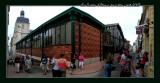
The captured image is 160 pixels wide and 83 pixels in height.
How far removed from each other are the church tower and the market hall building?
0.40 metres

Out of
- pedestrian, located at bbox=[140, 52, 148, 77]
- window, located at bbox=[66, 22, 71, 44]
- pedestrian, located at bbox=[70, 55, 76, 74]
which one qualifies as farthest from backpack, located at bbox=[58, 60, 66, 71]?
pedestrian, located at bbox=[140, 52, 148, 77]

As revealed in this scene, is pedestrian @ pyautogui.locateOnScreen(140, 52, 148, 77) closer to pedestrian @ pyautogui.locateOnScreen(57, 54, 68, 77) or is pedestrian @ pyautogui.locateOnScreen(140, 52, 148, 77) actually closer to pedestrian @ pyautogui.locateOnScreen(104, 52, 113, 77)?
pedestrian @ pyautogui.locateOnScreen(104, 52, 113, 77)

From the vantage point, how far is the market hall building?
14742 millimetres

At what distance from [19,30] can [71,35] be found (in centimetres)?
193

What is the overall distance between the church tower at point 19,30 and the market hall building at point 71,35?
40cm

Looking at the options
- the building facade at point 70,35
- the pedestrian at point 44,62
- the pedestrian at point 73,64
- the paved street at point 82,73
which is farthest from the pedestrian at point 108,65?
the pedestrian at point 44,62

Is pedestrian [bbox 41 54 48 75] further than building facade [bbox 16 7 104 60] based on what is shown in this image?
Yes

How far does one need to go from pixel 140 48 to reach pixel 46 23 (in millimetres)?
3652

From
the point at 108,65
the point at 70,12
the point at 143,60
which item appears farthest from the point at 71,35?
the point at 143,60

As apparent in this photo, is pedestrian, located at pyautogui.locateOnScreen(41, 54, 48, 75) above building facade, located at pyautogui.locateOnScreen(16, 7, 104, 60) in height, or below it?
below

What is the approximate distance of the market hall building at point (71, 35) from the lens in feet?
48.4

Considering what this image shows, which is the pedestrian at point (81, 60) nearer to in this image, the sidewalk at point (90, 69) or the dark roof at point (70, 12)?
the sidewalk at point (90, 69)
